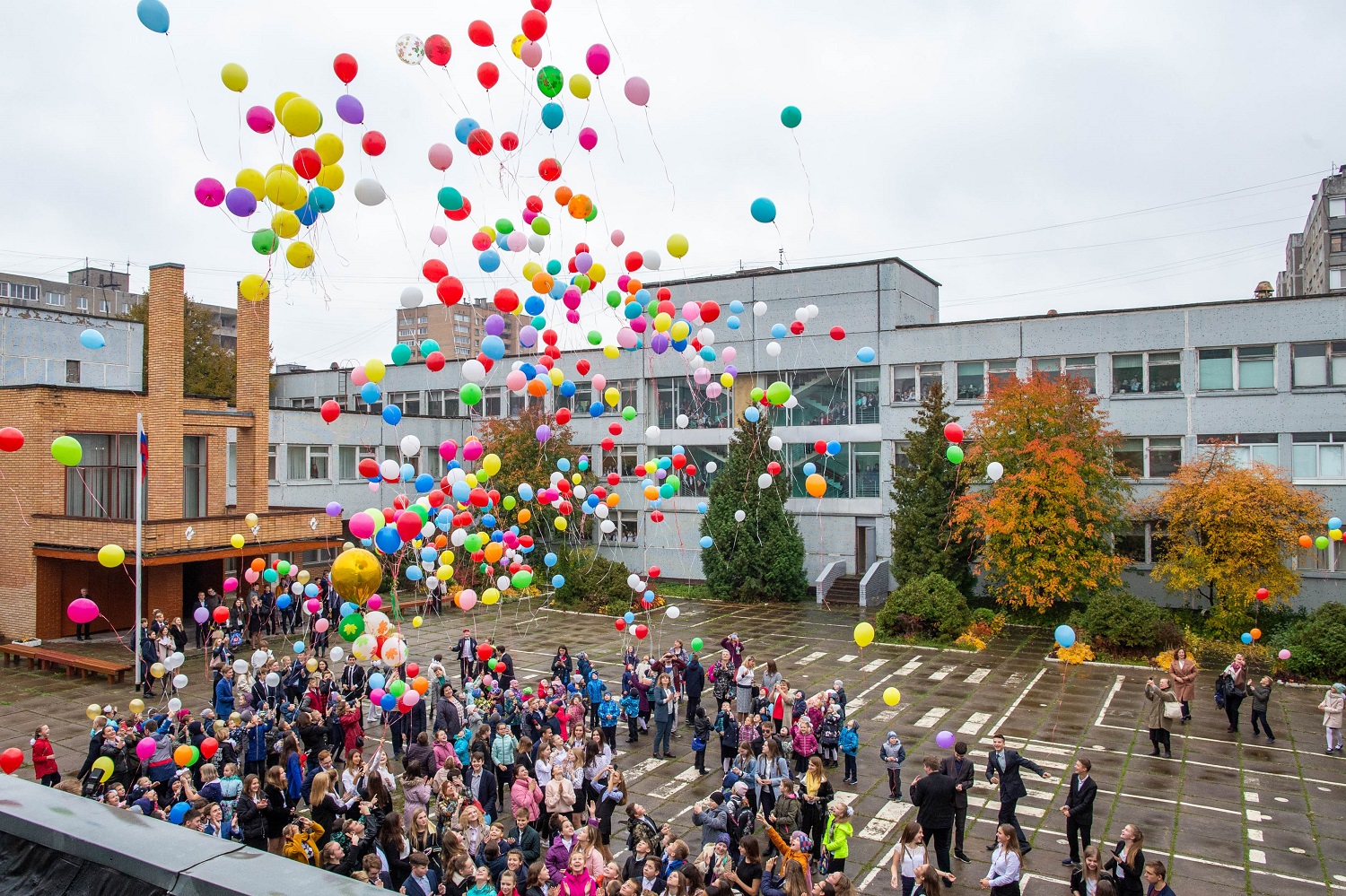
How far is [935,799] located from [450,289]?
32.0 ft

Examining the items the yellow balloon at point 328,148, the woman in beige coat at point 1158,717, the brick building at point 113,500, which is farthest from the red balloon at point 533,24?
the brick building at point 113,500

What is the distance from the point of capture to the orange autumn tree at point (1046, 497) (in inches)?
949

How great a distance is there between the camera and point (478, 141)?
13.5 metres

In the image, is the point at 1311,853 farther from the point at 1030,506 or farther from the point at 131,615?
the point at 131,615

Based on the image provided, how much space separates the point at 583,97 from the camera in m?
13.4

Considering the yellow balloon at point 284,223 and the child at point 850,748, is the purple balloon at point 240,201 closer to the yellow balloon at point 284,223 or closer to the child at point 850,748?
the yellow balloon at point 284,223

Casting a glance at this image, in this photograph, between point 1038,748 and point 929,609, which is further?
point 929,609

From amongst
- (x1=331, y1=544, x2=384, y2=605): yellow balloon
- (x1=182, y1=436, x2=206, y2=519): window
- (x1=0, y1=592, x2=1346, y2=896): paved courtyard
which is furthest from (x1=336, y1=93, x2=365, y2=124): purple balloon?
(x1=182, y1=436, x2=206, y2=519): window

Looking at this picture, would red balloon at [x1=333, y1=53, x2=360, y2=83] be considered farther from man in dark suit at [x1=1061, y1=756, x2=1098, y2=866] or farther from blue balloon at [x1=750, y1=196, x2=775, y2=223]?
man in dark suit at [x1=1061, y1=756, x2=1098, y2=866]

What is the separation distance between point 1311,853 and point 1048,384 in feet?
51.5

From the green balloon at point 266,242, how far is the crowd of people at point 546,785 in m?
6.53

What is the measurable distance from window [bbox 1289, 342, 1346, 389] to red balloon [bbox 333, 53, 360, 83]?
27.5m

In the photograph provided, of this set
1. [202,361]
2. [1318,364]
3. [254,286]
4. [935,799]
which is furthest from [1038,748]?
[202,361]

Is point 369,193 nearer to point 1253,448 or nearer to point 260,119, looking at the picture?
point 260,119
